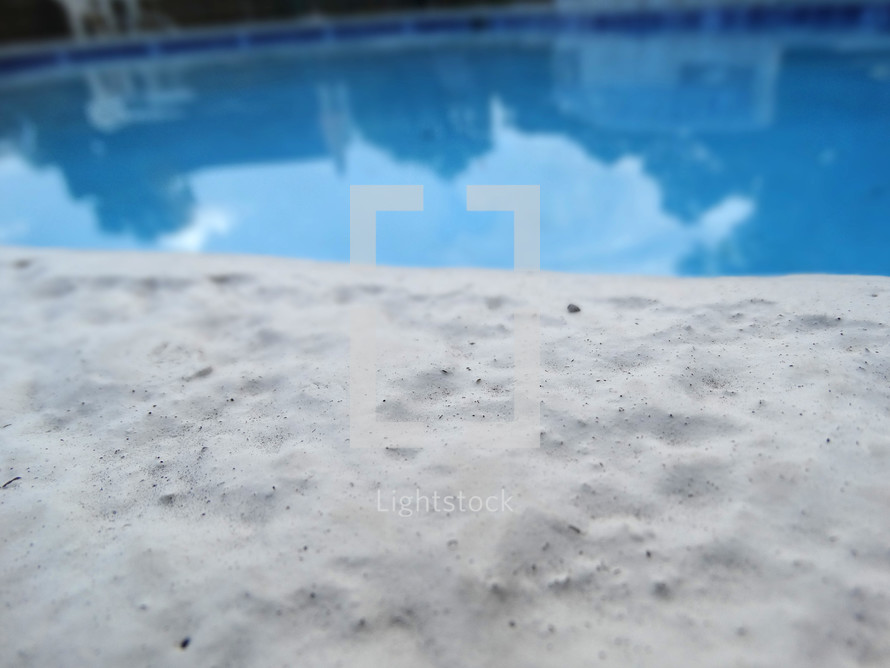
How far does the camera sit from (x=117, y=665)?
959mm

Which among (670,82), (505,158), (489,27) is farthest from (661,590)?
(489,27)

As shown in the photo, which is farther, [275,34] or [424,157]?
[275,34]

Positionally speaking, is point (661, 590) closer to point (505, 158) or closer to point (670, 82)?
point (505, 158)

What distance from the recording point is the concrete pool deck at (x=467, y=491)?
Result: 966mm

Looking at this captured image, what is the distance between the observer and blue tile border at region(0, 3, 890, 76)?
7855 millimetres

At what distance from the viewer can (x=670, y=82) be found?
5910 millimetres

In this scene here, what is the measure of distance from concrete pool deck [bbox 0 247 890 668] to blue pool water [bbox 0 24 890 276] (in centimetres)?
151

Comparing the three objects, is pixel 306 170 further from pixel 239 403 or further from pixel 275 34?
pixel 275 34

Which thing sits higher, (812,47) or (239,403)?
(812,47)

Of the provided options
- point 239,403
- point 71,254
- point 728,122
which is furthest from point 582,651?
point 728,122

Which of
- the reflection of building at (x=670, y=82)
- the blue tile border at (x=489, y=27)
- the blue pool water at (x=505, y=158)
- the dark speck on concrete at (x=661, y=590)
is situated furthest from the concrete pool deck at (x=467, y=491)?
the blue tile border at (x=489, y=27)

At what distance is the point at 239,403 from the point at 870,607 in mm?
1391

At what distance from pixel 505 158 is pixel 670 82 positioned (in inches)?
102

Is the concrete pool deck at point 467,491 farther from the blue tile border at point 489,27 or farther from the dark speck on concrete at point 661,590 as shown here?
the blue tile border at point 489,27
